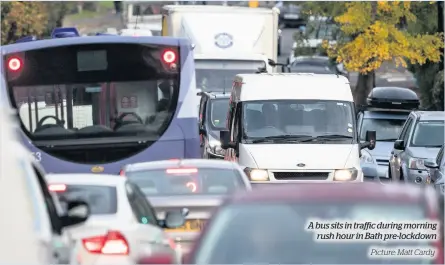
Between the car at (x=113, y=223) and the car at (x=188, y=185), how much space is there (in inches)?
23.4

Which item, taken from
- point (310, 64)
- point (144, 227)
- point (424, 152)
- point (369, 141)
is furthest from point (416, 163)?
point (310, 64)

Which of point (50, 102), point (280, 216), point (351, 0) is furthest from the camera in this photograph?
point (351, 0)

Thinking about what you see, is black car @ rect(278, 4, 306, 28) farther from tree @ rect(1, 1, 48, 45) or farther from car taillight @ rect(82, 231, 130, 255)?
car taillight @ rect(82, 231, 130, 255)

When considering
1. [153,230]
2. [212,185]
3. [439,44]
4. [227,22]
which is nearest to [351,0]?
[439,44]

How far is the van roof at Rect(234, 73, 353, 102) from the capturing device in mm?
19703

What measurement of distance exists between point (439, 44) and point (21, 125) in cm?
2074

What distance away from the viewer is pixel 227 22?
2902cm

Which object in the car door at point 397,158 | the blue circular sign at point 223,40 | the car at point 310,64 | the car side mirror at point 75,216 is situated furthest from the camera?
the car at point 310,64

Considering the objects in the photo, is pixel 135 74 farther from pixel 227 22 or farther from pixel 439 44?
pixel 439 44

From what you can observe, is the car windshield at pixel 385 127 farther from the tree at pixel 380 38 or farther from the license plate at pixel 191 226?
the license plate at pixel 191 226

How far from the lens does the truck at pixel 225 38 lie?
28156 millimetres

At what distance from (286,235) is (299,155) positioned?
10883 millimetres

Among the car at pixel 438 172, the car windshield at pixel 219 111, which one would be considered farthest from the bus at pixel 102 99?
the car windshield at pixel 219 111

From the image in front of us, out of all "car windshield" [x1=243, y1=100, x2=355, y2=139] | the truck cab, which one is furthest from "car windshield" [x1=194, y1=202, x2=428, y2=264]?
the truck cab
